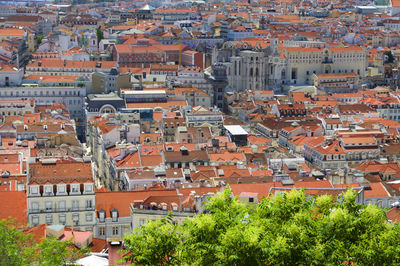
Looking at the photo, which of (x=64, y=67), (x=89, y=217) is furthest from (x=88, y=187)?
(x=64, y=67)

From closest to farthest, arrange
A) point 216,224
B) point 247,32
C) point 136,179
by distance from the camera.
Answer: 1. point 216,224
2. point 136,179
3. point 247,32

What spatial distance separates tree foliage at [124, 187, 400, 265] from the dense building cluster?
5791mm

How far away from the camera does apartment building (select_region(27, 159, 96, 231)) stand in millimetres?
50781

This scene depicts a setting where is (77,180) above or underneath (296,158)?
above

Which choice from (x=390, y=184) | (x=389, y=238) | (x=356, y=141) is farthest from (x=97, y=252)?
(x=356, y=141)

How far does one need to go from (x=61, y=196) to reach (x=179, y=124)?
40.7 metres

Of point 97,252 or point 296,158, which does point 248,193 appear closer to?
point 97,252

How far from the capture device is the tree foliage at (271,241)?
114ft

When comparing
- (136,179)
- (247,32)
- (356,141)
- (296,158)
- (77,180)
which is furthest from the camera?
(247,32)

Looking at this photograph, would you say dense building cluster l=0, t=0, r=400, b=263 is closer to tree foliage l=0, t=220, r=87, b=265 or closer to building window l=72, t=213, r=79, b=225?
building window l=72, t=213, r=79, b=225

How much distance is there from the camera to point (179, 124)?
90.8 metres

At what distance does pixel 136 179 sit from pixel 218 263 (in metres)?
31.3

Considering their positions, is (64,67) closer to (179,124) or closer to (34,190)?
(179,124)

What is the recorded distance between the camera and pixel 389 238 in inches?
1400
